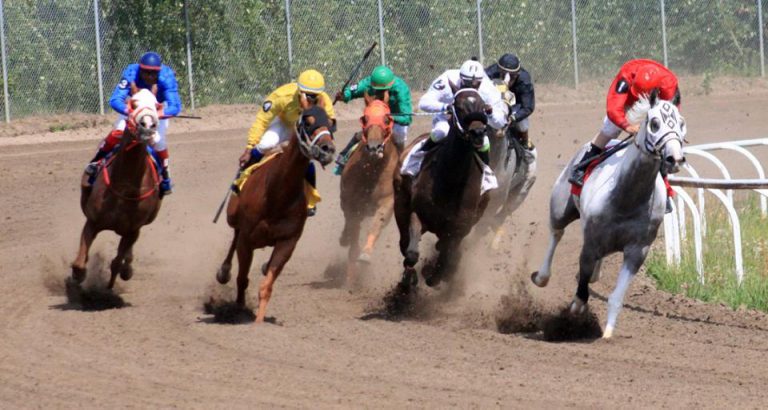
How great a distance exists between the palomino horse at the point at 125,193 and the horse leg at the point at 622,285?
164 inches

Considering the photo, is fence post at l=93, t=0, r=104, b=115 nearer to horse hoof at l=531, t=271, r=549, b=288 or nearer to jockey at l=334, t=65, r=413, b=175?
jockey at l=334, t=65, r=413, b=175

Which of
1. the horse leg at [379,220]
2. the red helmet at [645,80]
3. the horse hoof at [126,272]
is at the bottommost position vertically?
the horse hoof at [126,272]

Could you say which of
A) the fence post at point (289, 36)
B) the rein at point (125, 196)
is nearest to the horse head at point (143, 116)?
the rein at point (125, 196)

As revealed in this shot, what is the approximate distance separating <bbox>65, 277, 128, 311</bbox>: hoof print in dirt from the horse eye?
5019mm

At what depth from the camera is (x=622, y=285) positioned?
10.7 metres

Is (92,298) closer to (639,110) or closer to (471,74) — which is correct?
(471,74)

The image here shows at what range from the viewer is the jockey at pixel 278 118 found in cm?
1181

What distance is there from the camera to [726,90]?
1248 inches

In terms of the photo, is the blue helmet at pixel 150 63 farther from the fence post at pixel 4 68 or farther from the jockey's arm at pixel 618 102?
the fence post at pixel 4 68

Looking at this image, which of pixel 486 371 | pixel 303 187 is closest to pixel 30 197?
pixel 303 187

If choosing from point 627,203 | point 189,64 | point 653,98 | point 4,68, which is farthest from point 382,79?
point 189,64

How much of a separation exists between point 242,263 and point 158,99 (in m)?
2.53

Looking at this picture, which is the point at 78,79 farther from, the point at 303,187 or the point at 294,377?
the point at 294,377

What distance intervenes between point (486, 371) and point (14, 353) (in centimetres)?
346
